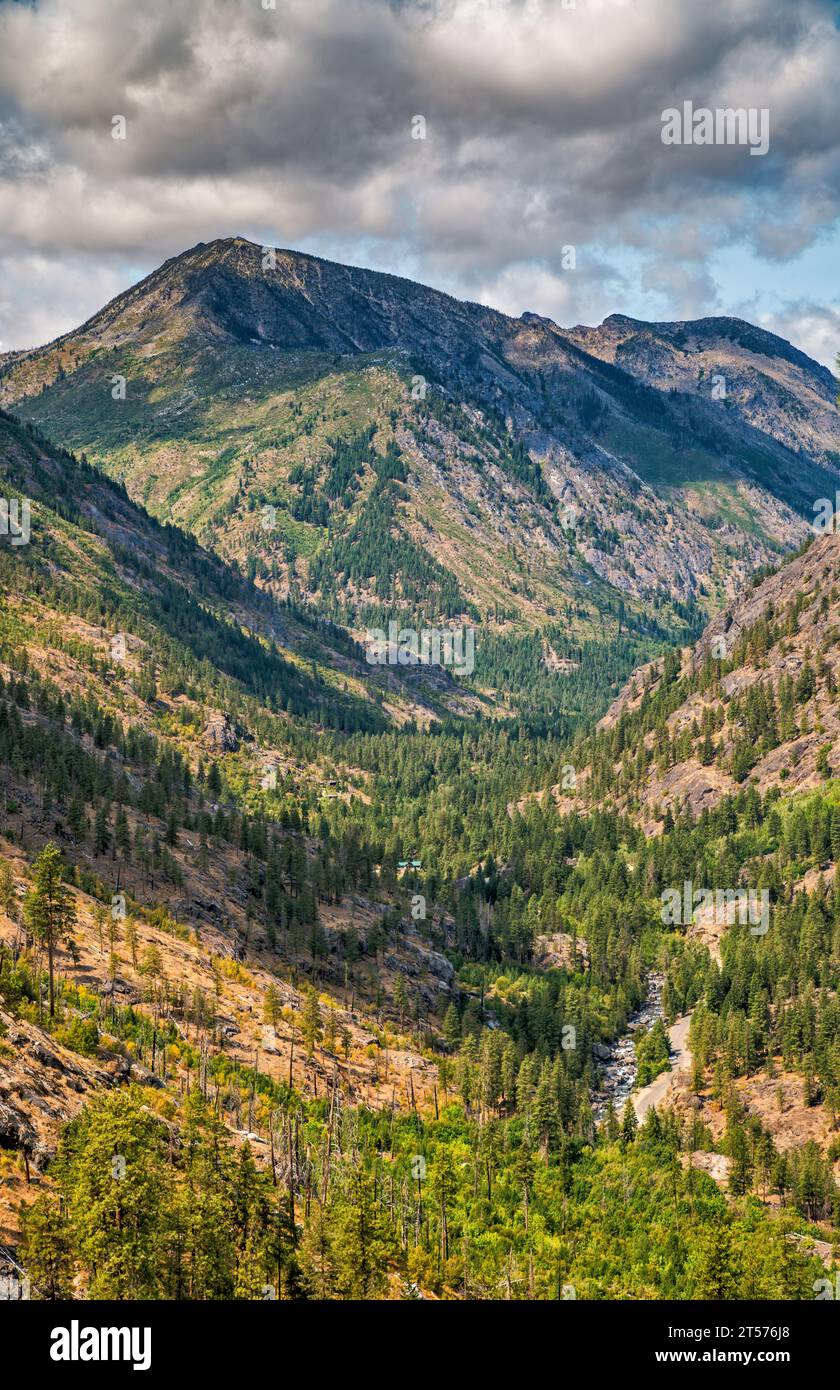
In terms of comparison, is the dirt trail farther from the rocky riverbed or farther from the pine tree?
the pine tree

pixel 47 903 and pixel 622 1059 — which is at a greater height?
pixel 47 903

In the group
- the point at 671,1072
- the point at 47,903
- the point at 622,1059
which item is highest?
the point at 47,903

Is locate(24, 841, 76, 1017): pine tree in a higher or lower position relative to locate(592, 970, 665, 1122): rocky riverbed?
higher

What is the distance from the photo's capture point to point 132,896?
144m

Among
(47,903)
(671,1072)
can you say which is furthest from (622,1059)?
(47,903)

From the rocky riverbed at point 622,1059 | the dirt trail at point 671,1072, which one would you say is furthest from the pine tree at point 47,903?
the dirt trail at point 671,1072

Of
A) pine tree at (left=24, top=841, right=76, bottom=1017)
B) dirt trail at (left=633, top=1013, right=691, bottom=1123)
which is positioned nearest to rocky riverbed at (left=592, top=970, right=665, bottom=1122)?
dirt trail at (left=633, top=1013, right=691, bottom=1123)

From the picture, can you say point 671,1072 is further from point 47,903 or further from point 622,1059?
point 47,903

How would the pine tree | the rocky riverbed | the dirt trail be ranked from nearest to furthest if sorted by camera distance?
the pine tree < the dirt trail < the rocky riverbed

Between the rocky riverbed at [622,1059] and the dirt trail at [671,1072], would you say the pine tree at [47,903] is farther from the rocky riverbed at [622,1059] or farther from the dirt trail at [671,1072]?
the dirt trail at [671,1072]

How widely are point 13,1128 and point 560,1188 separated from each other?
67.8 metres
